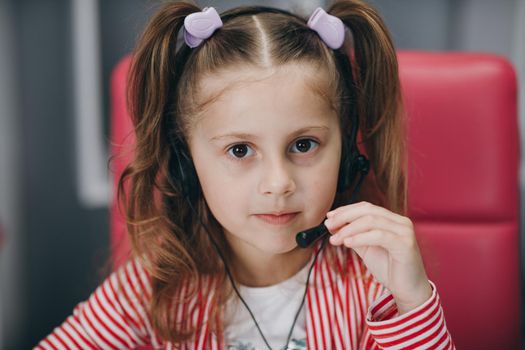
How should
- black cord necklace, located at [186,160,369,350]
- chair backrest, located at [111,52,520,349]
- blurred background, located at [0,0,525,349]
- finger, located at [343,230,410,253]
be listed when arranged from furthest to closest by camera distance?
blurred background, located at [0,0,525,349], chair backrest, located at [111,52,520,349], black cord necklace, located at [186,160,369,350], finger, located at [343,230,410,253]

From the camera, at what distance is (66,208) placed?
65.7 inches

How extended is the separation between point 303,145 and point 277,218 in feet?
0.32

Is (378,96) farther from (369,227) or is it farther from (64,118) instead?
(64,118)

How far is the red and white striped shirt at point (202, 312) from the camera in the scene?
2.95 ft

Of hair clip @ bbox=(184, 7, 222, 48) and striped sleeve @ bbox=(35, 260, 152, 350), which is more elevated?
hair clip @ bbox=(184, 7, 222, 48)

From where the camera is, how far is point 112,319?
3.07 feet

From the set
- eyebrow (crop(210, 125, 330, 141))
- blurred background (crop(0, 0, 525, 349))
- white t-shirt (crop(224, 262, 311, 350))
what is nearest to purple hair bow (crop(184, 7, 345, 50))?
eyebrow (crop(210, 125, 330, 141))

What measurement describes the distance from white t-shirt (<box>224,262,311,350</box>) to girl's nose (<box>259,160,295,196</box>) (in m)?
0.20

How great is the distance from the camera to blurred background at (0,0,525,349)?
1.57 meters

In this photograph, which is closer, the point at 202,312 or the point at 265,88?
the point at 265,88

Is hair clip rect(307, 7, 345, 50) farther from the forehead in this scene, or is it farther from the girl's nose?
the girl's nose

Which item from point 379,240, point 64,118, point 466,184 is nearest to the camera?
point 379,240

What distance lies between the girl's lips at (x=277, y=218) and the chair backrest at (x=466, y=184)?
1.10 feet

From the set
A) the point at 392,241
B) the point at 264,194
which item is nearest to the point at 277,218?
the point at 264,194
